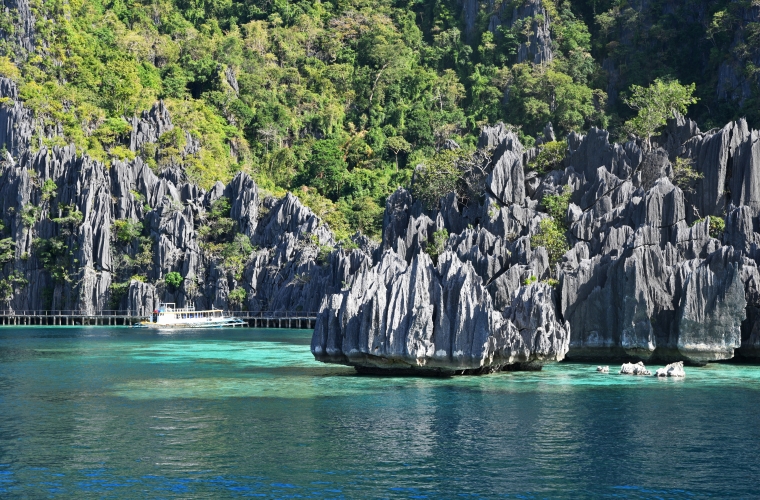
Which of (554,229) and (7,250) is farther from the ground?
(554,229)

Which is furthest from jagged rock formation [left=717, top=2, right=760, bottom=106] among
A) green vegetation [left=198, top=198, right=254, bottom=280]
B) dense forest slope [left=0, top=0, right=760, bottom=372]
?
green vegetation [left=198, top=198, right=254, bottom=280]

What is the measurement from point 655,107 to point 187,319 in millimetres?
56273

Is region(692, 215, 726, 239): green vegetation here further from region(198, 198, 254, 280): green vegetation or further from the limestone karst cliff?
region(198, 198, 254, 280): green vegetation

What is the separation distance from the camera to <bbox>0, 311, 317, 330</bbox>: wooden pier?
113 m

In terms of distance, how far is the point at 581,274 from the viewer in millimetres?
63312

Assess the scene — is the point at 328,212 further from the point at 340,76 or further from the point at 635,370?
the point at 635,370

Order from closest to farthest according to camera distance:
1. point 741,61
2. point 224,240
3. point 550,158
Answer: point 550,158, point 741,61, point 224,240

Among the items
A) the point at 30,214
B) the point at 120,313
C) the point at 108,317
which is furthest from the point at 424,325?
the point at 30,214

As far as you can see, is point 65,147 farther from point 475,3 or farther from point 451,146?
point 475,3

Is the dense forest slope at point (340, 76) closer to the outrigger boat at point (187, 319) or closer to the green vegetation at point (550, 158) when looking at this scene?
the outrigger boat at point (187, 319)

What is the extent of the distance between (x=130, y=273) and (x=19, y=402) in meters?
80.3

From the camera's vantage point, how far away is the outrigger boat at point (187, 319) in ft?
364

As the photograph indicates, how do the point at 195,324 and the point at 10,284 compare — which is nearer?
the point at 195,324

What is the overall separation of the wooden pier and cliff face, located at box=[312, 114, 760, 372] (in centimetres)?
1869
